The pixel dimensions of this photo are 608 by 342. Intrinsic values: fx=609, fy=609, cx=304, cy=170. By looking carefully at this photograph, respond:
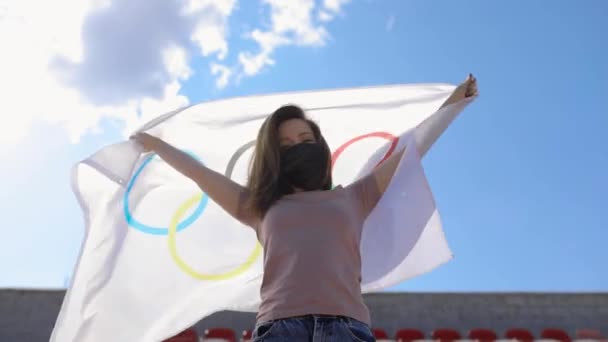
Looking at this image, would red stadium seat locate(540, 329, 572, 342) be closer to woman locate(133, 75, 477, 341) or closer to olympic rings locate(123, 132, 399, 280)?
olympic rings locate(123, 132, 399, 280)

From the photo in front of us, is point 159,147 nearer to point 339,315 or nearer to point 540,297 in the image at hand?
point 339,315

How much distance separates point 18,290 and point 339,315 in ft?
30.6

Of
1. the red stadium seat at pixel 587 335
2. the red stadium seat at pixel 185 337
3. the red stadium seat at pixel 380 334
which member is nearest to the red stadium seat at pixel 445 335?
the red stadium seat at pixel 380 334

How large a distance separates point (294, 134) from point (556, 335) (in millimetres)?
8481

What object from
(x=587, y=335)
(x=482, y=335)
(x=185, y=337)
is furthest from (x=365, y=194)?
(x=587, y=335)

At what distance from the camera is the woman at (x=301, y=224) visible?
1.50m

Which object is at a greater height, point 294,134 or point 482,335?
point 294,134

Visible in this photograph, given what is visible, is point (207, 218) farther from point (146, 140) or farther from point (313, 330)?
point (313, 330)

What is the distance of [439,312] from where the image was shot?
9586 millimetres

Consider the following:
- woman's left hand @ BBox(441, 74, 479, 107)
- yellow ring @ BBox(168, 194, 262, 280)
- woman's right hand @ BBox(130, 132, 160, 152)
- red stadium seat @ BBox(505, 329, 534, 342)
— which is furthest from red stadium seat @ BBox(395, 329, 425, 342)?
woman's right hand @ BBox(130, 132, 160, 152)

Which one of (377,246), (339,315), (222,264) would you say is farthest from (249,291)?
(339,315)

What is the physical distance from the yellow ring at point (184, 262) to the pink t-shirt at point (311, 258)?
2.32 ft

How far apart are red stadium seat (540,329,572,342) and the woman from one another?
818cm

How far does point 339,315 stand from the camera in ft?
4.92
